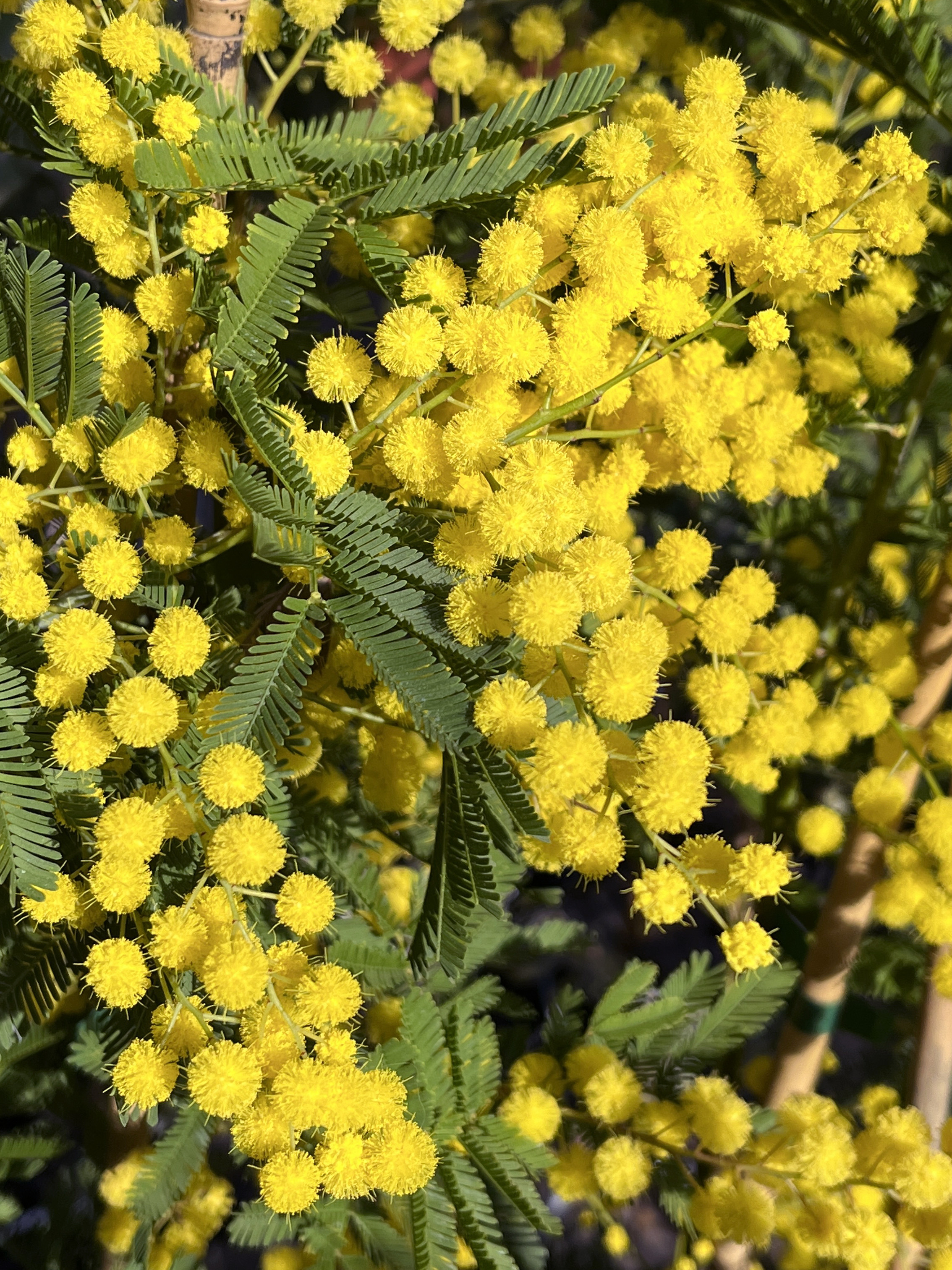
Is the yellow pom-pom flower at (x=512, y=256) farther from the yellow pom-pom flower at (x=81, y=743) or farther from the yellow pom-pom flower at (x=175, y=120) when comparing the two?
the yellow pom-pom flower at (x=81, y=743)

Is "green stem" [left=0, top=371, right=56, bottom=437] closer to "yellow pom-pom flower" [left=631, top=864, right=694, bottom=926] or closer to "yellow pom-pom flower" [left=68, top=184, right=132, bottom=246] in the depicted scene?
"yellow pom-pom flower" [left=68, top=184, right=132, bottom=246]

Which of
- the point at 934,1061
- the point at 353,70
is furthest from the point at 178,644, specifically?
the point at 934,1061

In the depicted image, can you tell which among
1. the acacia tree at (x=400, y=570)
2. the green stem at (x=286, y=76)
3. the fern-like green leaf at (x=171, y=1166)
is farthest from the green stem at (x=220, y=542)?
the fern-like green leaf at (x=171, y=1166)

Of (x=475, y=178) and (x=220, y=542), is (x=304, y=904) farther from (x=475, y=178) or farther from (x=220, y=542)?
(x=475, y=178)

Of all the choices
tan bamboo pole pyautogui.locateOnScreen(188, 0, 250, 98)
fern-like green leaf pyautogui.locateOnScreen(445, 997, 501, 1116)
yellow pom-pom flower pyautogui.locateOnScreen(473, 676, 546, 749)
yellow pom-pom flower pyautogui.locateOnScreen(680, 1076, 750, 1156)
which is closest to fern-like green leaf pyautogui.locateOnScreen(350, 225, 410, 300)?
tan bamboo pole pyautogui.locateOnScreen(188, 0, 250, 98)

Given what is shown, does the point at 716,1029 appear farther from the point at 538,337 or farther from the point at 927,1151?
the point at 538,337

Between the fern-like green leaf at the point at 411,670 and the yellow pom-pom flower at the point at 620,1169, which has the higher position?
the fern-like green leaf at the point at 411,670
